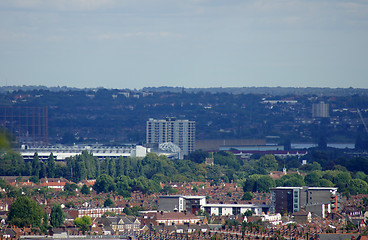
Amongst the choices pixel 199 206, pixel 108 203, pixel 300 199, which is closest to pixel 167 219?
→ pixel 108 203

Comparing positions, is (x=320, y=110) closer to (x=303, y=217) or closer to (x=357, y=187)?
(x=357, y=187)

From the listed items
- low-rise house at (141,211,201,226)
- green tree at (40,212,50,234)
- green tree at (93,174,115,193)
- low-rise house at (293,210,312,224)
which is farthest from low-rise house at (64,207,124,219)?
green tree at (93,174,115,193)

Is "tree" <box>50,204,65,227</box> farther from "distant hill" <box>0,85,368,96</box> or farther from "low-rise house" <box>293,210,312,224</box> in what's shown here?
"distant hill" <box>0,85,368,96</box>

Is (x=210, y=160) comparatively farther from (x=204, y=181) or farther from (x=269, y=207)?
(x=269, y=207)

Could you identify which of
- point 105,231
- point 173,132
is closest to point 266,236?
point 105,231

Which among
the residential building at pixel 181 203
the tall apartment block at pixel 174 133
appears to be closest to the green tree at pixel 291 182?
the residential building at pixel 181 203
